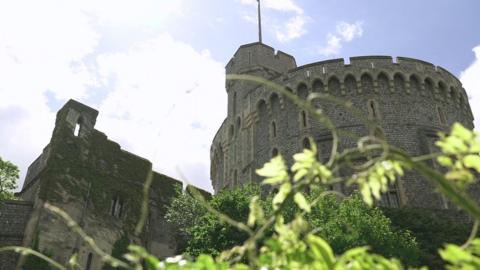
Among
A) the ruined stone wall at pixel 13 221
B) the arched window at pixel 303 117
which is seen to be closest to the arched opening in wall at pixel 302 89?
the arched window at pixel 303 117

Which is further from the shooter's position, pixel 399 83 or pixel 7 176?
pixel 399 83

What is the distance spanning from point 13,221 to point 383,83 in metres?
22.4

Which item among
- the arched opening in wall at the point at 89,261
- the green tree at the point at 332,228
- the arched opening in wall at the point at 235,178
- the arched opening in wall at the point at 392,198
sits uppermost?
the arched opening in wall at the point at 235,178

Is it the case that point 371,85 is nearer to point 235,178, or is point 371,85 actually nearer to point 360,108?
point 360,108

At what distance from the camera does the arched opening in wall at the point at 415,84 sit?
27891 millimetres

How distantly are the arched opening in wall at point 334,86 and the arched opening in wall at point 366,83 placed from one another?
1.56 m

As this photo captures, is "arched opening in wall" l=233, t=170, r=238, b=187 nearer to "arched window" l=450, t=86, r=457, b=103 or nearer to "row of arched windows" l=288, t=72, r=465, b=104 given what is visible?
"row of arched windows" l=288, t=72, r=465, b=104

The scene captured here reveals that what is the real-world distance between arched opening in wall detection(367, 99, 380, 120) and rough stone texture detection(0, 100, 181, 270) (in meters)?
13.8

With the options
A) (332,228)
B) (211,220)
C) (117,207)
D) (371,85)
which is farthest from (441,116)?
(117,207)

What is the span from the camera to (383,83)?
27719mm

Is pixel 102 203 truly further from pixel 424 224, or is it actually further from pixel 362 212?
pixel 424 224

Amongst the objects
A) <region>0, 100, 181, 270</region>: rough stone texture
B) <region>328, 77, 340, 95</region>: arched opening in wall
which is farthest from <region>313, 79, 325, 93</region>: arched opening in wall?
<region>0, 100, 181, 270</region>: rough stone texture

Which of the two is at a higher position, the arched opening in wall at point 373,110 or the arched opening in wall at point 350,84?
the arched opening in wall at point 350,84

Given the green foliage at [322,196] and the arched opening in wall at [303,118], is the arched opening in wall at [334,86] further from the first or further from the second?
the green foliage at [322,196]
